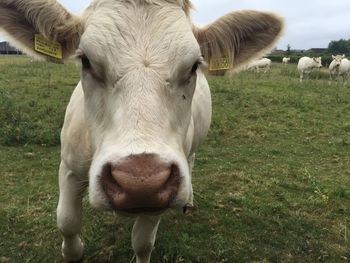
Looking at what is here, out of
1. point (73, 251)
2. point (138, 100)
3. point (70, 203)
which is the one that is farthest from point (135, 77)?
point (73, 251)

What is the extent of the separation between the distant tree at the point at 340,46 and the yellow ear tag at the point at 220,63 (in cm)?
6410

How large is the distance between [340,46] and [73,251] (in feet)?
230

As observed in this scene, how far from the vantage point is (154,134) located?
2146mm

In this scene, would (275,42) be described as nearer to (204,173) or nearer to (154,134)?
(154,134)

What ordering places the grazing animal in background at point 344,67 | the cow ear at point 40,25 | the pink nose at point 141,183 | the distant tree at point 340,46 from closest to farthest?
the pink nose at point 141,183 → the cow ear at point 40,25 → the grazing animal in background at point 344,67 → the distant tree at point 340,46

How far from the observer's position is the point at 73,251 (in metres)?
3.72

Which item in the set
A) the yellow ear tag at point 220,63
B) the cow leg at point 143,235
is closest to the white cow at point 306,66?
the yellow ear tag at point 220,63

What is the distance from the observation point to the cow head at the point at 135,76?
2.04m

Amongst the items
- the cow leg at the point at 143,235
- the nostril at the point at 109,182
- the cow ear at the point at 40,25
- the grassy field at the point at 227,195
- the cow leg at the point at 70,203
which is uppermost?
the cow ear at the point at 40,25

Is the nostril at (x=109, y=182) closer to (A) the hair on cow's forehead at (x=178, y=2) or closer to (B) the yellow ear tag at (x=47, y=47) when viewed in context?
(A) the hair on cow's forehead at (x=178, y=2)

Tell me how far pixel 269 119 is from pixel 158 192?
26.2 feet

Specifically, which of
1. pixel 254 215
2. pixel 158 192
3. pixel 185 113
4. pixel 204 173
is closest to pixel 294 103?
pixel 204 173

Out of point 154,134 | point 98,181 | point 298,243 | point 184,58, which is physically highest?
point 184,58

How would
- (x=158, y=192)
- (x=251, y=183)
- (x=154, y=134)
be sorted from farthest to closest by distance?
(x=251, y=183)
(x=154, y=134)
(x=158, y=192)
